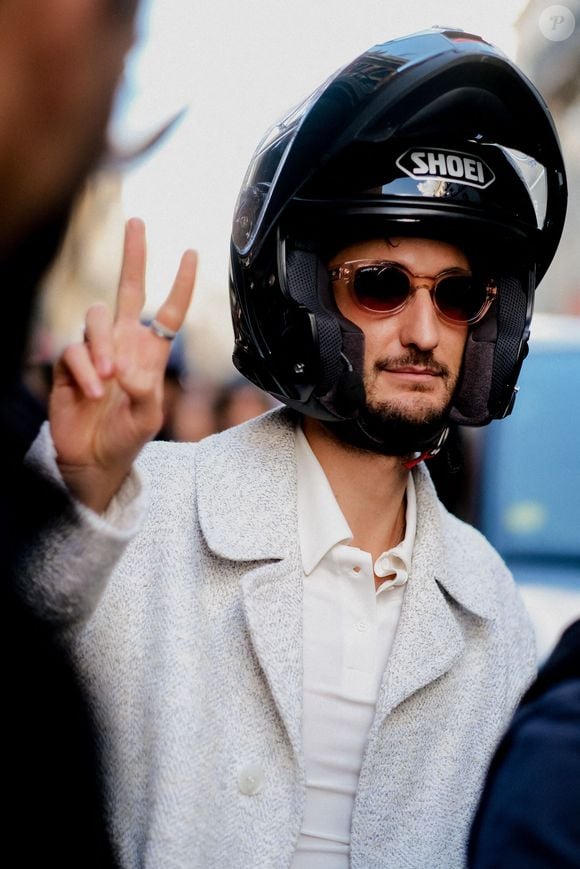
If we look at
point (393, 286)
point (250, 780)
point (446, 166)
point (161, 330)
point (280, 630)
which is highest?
point (446, 166)

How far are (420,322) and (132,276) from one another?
0.78 m

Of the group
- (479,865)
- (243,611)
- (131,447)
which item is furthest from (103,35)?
(243,611)

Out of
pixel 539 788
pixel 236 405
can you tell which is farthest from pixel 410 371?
pixel 236 405

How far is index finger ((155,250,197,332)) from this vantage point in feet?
5.16

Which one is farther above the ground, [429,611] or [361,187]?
[361,187]

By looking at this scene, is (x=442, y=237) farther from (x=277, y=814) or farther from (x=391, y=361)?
(x=277, y=814)

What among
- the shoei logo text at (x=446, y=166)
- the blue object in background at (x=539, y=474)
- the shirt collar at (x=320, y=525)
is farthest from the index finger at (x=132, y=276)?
the blue object in background at (x=539, y=474)

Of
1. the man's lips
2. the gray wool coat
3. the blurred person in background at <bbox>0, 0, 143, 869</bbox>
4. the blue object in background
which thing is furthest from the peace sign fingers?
the blue object in background

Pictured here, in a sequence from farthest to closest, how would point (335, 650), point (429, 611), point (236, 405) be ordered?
point (236, 405) → point (429, 611) → point (335, 650)

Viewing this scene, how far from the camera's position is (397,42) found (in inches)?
86.2

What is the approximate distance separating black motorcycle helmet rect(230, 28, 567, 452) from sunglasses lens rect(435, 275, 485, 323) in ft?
0.32

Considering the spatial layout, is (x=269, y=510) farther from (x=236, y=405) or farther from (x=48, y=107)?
(x=236, y=405)

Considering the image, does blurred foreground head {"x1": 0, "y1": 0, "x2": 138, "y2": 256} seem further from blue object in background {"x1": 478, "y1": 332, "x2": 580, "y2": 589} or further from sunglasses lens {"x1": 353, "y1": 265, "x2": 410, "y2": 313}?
blue object in background {"x1": 478, "y1": 332, "x2": 580, "y2": 589}

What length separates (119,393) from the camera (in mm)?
1593
